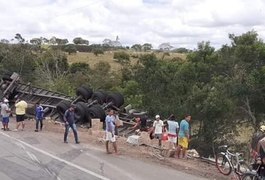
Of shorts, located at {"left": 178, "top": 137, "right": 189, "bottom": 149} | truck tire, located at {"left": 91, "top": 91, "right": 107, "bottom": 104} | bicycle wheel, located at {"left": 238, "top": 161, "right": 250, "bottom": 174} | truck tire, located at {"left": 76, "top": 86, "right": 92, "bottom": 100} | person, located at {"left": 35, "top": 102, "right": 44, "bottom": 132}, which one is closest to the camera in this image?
bicycle wheel, located at {"left": 238, "top": 161, "right": 250, "bottom": 174}

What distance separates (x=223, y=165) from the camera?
48.2ft

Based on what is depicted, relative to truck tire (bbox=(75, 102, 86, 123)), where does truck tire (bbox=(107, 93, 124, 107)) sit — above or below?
above

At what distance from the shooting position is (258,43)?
37.1 m

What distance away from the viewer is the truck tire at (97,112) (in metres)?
26.8

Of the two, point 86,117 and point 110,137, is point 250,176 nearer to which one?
point 110,137

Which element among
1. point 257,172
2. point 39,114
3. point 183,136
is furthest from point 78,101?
point 257,172

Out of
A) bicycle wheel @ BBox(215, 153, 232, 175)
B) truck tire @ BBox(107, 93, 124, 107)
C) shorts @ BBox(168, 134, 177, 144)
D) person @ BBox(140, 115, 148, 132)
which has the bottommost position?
person @ BBox(140, 115, 148, 132)

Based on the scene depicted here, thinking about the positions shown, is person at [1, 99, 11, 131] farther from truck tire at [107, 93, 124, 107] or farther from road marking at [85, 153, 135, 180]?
road marking at [85, 153, 135, 180]

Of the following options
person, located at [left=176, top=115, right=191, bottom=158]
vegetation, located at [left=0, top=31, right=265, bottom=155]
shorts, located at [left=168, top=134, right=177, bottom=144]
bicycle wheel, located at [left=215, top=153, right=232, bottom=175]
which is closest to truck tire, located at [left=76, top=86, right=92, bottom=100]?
vegetation, located at [left=0, top=31, right=265, bottom=155]

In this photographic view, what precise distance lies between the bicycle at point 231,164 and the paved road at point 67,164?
1044 millimetres

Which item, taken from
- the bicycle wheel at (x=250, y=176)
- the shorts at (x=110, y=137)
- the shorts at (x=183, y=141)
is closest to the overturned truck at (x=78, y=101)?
the shorts at (x=110, y=137)

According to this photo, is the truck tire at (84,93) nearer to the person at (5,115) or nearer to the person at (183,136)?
the person at (5,115)

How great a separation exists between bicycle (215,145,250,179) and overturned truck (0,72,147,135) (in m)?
11.7

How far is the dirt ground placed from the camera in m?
15.5
